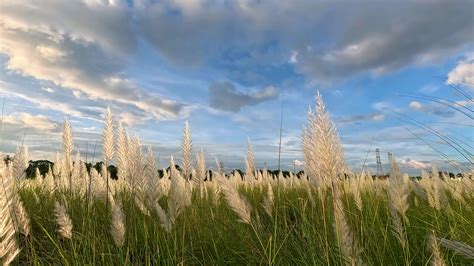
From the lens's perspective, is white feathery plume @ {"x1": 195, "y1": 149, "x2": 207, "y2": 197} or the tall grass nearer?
the tall grass

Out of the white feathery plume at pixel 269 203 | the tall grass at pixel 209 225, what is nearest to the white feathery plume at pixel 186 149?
the tall grass at pixel 209 225

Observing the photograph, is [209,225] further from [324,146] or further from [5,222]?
[5,222]

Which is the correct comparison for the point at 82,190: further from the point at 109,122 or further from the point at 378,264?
the point at 378,264

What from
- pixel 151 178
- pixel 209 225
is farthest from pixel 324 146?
pixel 209 225

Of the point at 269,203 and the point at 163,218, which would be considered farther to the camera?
the point at 269,203

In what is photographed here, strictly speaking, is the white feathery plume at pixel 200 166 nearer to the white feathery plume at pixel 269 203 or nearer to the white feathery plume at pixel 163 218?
the white feathery plume at pixel 269 203

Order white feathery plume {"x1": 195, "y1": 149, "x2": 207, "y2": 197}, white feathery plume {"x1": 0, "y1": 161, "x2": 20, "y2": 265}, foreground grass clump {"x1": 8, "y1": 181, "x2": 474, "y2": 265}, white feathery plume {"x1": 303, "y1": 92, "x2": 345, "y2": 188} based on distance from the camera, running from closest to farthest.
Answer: white feathery plume {"x1": 0, "y1": 161, "x2": 20, "y2": 265}
white feathery plume {"x1": 303, "y1": 92, "x2": 345, "y2": 188}
foreground grass clump {"x1": 8, "y1": 181, "x2": 474, "y2": 265}
white feathery plume {"x1": 195, "y1": 149, "x2": 207, "y2": 197}

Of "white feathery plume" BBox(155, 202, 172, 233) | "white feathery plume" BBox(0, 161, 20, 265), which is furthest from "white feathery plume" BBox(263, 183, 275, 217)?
"white feathery plume" BBox(0, 161, 20, 265)

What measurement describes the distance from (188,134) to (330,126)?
176cm

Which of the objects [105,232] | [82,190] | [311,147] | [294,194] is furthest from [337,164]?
[294,194]

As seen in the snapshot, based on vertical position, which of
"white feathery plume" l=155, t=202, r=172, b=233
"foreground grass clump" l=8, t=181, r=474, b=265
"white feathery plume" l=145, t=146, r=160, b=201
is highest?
"white feathery plume" l=145, t=146, r=160, b=201

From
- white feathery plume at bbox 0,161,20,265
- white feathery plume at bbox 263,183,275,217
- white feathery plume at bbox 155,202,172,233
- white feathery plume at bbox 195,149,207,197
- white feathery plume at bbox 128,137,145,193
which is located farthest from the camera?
white feathery plume at bbox 195,149,207,197

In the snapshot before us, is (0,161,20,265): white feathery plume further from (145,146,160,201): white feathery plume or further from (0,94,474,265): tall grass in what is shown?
(145,146,160,201): white feathery plume

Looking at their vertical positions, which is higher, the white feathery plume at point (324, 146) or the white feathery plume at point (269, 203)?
the white feathery plume at point (324, 146)
